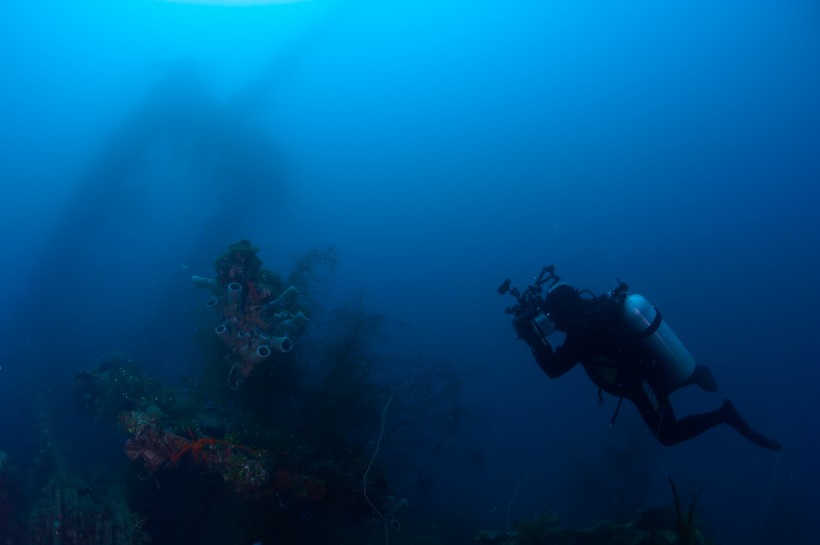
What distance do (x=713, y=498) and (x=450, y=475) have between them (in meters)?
17.5

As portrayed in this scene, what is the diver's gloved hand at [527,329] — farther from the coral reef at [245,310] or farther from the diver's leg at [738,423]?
the coral reef at [245,310]

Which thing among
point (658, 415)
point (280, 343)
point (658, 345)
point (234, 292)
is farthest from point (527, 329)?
point (234, 292)

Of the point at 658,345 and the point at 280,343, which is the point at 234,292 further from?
the point at 658,345

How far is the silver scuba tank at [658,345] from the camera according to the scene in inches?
247

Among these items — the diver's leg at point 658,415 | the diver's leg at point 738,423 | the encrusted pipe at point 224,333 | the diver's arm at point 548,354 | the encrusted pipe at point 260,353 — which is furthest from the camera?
the encrusted pipe at point 224,333

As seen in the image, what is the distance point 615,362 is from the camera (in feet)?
20.0

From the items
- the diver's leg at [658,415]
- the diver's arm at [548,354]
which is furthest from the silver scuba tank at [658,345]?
the diver's arm at [548,354]

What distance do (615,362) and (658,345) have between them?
2.44 feet

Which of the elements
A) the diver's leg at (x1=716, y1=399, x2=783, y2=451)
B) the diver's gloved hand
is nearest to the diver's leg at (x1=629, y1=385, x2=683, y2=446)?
the diver's leg at (x1=716, y1=399, x2=783, y2=451)

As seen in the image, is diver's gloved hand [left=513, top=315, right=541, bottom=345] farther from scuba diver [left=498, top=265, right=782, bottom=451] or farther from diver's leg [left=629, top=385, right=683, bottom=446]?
diver's leg [left=629, top=385, right=683, bottom=446]

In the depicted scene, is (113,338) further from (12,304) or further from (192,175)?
(192,175)

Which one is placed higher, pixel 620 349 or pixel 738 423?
pixel 620 349

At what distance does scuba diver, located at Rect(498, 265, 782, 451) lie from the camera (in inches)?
233

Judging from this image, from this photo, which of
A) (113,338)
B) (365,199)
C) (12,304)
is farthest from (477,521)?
(365,199)
